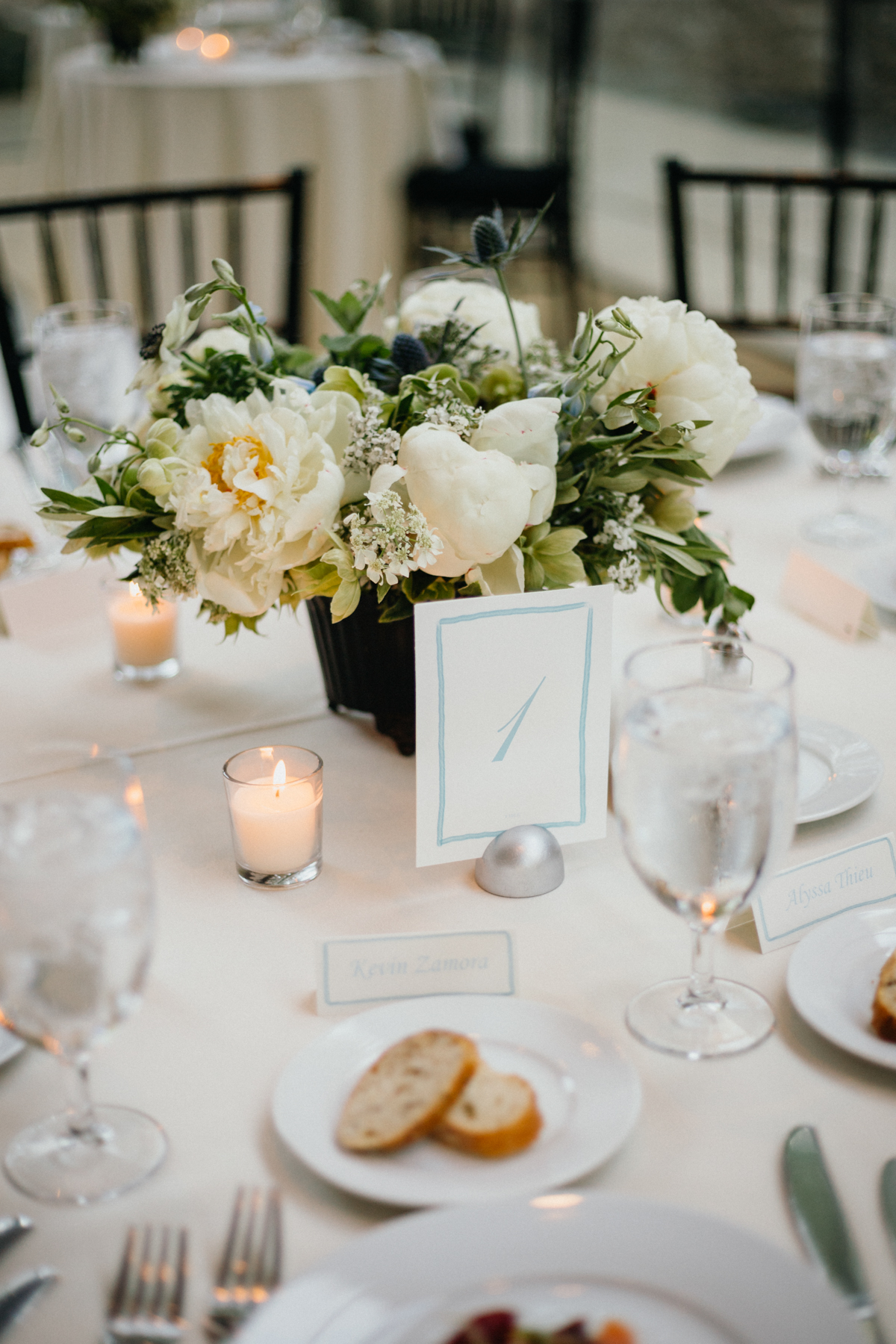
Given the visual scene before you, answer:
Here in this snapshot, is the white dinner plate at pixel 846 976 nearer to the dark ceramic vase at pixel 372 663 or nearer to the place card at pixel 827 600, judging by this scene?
the dark ceramic vase at pixel 372 663

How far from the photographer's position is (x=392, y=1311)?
0.50 meters

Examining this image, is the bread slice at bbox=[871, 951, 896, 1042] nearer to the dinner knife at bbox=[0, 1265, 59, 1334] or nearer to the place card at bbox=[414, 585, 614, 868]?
the place card at bbox=[414, 585, 614, 868]

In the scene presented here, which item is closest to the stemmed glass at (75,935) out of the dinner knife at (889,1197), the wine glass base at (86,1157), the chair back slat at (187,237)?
the wine glass base at (86,1157)

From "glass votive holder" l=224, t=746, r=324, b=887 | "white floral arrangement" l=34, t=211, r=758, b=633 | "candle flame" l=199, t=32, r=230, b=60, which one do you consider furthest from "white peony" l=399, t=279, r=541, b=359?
"candle flame" l=199, t=32, r=230, b=60

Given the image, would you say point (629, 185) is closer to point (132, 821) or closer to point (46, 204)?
point (46, 204)

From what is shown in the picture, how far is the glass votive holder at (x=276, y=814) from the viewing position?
83 centimetres

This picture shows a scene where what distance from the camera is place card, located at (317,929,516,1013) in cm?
72

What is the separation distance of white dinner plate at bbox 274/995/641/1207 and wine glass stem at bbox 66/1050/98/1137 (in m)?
0.09

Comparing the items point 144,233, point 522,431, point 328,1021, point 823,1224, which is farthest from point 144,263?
point 823,1224

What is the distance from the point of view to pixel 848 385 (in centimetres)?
138

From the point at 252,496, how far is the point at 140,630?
37 centimetres

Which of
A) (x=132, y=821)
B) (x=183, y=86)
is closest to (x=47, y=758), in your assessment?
(x=132, y=821)

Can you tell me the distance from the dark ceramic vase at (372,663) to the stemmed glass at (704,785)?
312 millimetres

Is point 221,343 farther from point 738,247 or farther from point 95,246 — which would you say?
point 738,247
